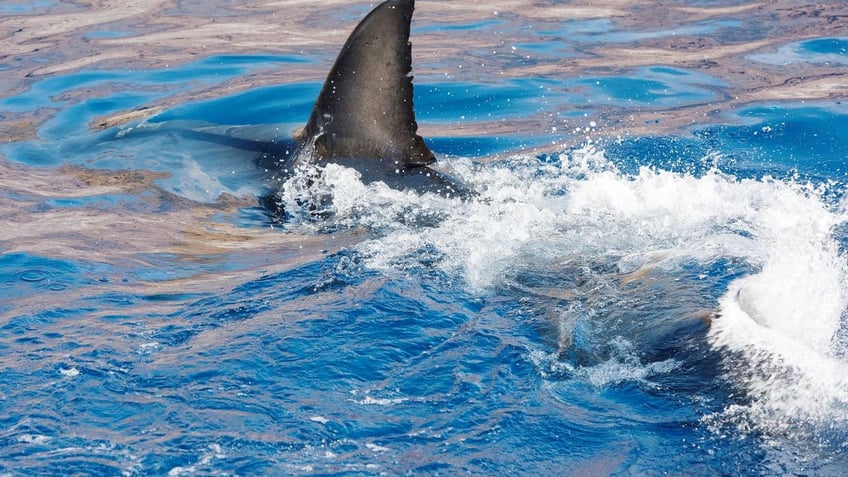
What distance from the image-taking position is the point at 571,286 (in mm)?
4699

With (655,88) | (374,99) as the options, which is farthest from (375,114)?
(655,88)

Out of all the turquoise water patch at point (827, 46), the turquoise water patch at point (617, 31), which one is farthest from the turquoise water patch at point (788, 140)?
the turquoise water patch at point (617, 31)

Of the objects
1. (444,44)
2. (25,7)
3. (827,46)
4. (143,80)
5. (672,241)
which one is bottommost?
(672,241)

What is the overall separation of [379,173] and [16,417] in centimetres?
286

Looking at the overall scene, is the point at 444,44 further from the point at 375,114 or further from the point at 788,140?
the point at 375,114

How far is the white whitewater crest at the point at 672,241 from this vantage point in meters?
3.54

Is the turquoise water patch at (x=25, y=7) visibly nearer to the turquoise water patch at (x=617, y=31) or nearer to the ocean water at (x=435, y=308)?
the ocean water at (x=435, y=308)

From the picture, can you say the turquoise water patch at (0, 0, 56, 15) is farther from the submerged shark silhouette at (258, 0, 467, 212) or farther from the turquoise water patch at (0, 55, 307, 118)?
the submerged shark silhouette at (258, 0, 467, 212)

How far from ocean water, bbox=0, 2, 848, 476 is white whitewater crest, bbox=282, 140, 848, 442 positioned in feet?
0.05

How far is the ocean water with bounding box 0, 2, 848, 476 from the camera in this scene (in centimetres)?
353

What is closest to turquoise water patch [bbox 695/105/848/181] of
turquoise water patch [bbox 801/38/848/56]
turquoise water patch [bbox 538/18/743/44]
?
turquoise water patch [bbox 801/38/848/56]

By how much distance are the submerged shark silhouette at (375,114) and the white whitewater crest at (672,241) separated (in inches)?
5.4

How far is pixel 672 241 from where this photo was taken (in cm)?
516

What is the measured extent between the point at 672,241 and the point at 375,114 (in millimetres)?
1979
